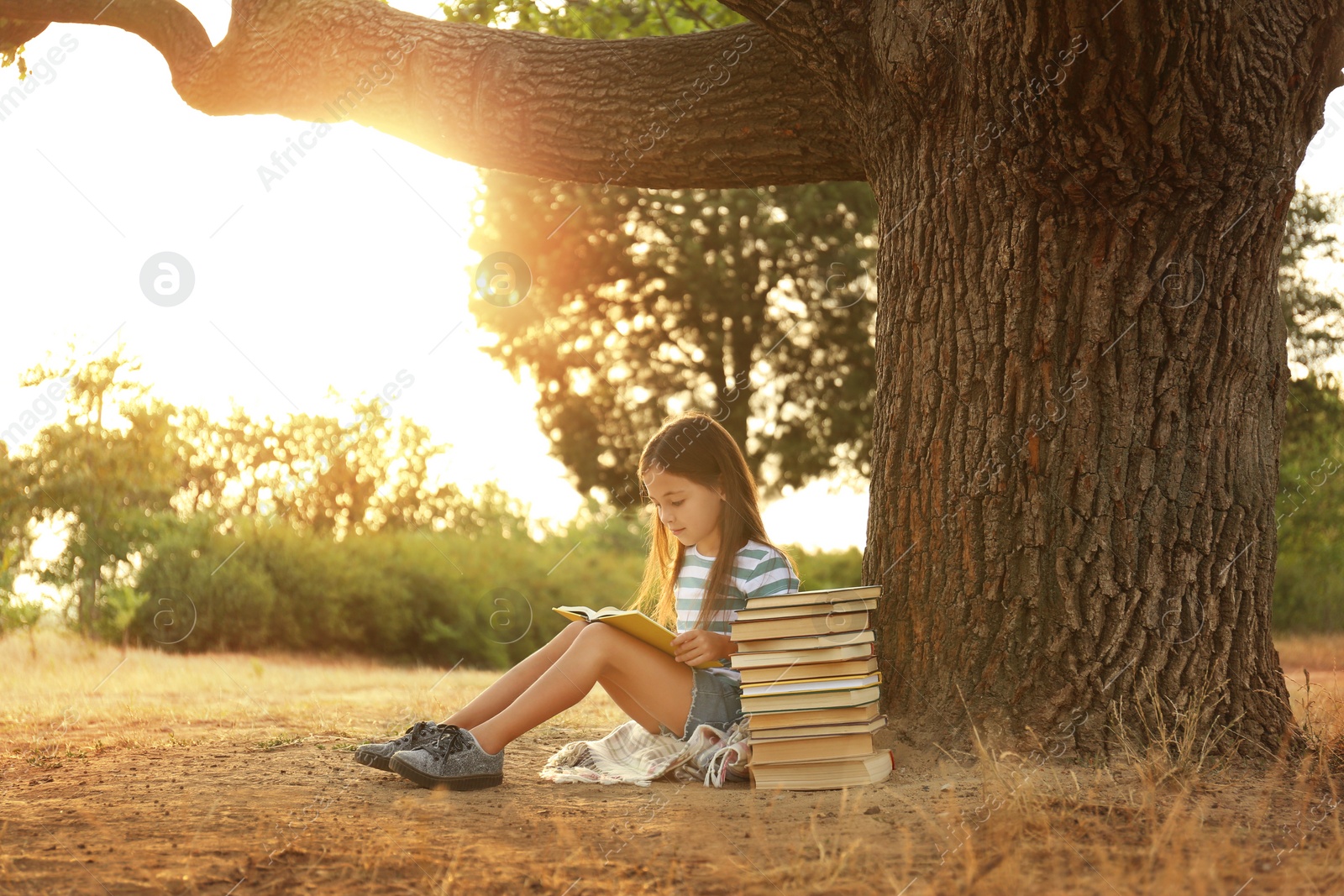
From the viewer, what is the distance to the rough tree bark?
13.1 feet

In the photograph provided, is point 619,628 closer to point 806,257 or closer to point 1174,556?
point 1174,556

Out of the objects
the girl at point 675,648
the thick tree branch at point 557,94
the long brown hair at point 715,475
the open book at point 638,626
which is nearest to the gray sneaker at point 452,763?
the girl at point 675,648

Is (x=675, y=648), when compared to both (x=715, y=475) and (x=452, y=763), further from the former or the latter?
(x=452, y=763)

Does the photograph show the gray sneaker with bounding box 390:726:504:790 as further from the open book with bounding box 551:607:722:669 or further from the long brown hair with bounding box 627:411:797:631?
the long brown hair with bounding box 627:411:797:631

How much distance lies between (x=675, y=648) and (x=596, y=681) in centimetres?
32

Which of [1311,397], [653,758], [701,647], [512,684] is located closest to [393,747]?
[512,684]

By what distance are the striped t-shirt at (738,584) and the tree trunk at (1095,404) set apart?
1.70ft

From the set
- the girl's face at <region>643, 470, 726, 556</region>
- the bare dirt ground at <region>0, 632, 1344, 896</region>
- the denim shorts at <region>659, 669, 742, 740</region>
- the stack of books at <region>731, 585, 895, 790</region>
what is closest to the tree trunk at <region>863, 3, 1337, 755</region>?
the bare dirt ground at <region>0, 632, 1344, 896</region>

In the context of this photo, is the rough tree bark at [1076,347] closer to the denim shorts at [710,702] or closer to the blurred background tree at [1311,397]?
the denim shorts at [710,702]

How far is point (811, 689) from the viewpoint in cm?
387

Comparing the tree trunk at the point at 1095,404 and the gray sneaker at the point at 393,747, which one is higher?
the tree trunk at the point at 1095,404

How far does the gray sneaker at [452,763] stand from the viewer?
13.1ft

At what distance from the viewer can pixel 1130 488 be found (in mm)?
4121

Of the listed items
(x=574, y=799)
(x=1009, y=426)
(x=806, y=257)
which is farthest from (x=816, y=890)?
(x=806, y=257)
